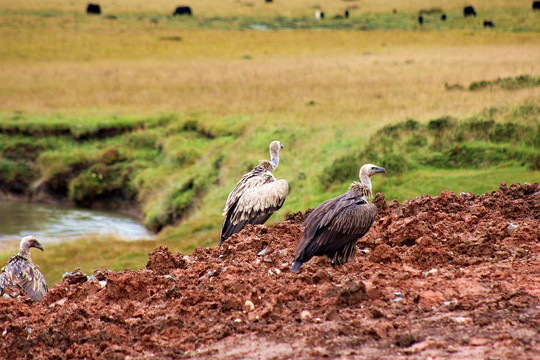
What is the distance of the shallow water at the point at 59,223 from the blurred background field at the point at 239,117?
34.3 inches

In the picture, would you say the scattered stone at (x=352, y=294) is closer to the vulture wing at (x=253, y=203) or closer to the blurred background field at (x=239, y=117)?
the vulture wing at (x=253, y=203)

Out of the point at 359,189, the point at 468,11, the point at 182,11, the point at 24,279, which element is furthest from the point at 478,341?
the point at 182,11

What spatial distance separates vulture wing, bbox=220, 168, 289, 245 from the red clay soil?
7.74 feet

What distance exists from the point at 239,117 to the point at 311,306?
2422 centimetres

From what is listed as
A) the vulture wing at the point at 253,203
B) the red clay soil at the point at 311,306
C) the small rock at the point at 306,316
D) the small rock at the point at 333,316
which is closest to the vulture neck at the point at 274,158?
the vulture wing at the point at 253,203

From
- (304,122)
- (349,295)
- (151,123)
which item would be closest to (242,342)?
(349,295)

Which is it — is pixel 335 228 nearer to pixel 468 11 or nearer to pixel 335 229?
pixel 335 229

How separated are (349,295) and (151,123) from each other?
26970 millimetres

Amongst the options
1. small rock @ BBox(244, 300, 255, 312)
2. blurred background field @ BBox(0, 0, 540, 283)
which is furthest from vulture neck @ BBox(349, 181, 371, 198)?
blurred background field @ BBox(0, 0, 540, 283)

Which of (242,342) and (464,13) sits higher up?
(464,13)

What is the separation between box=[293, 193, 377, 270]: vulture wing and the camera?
30.4 ft

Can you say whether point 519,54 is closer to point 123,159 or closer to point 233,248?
point 123,159

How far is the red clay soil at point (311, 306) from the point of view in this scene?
686 cm

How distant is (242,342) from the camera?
23.6 ft
